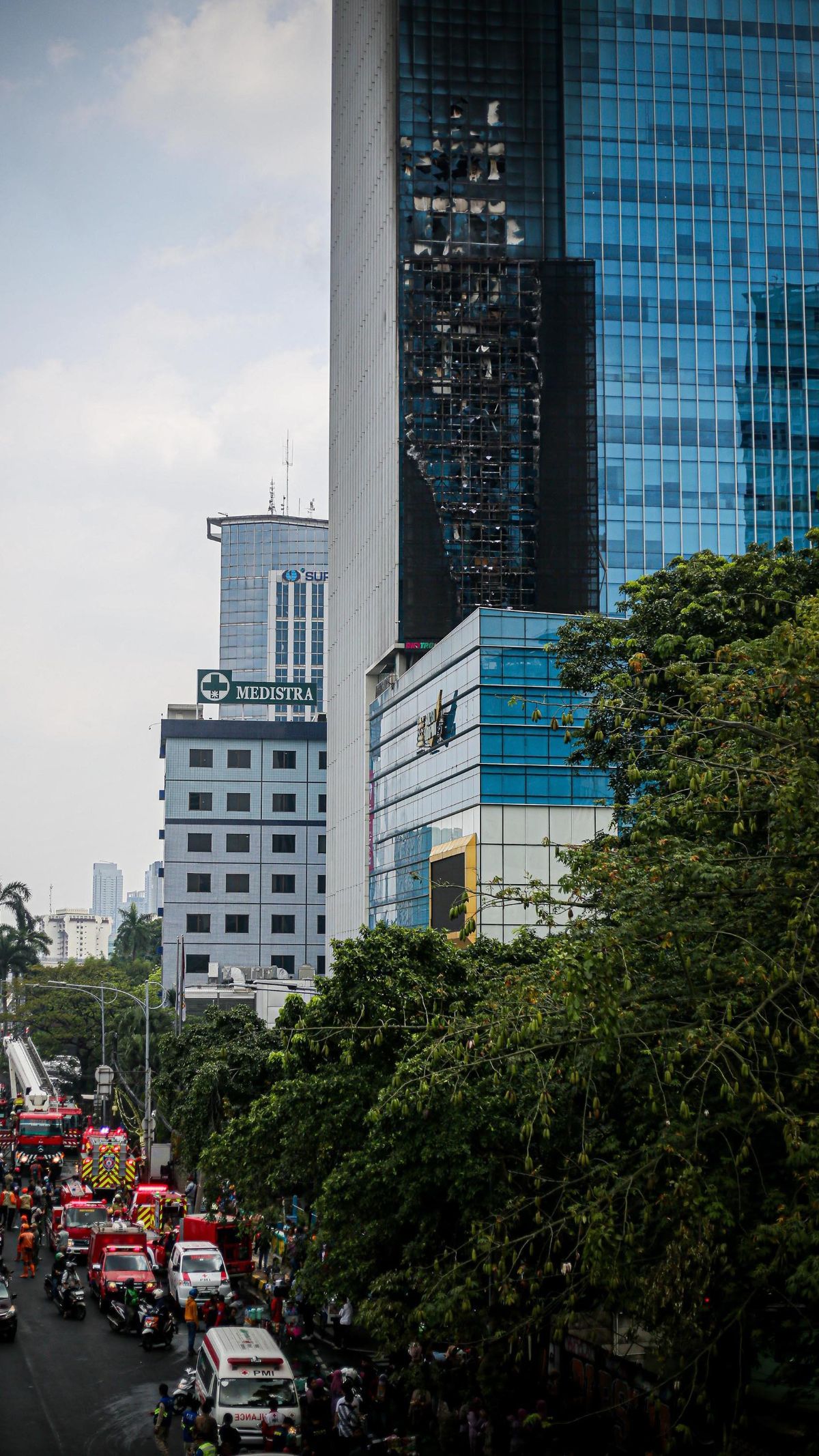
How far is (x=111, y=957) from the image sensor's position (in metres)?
171

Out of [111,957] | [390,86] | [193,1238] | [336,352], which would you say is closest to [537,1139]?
[193,1238]

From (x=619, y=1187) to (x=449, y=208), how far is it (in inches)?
2949

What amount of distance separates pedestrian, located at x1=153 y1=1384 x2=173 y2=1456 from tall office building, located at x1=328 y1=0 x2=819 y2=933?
55026mm

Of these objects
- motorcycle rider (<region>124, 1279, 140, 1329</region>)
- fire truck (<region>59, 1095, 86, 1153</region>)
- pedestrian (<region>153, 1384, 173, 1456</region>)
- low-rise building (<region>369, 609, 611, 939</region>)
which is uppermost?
low-rise building (<region>369, 609, 611, 939</region>)

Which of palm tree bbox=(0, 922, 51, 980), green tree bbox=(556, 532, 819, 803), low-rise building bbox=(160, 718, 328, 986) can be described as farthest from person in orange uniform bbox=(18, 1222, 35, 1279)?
palm tree bbox=(0, 922, 51, 980)

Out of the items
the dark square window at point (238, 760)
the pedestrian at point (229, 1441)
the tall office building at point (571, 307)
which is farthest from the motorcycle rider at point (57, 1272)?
the dark square window at point (238, 760)

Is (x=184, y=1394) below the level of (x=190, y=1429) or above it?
above

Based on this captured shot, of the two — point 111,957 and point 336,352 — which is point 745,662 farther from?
point 111,957

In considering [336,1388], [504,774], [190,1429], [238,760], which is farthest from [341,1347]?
[238,760]

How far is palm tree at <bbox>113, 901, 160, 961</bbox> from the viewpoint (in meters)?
165

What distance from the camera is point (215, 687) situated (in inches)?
4596

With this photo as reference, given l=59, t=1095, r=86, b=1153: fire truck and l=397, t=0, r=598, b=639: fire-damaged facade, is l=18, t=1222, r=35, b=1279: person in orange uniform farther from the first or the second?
l=397, t=0, r=598, b=639: fire-damaged facade

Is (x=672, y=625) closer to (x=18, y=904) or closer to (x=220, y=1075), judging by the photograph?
(x=220, y=1075)

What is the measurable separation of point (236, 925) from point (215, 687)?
19.5 meters
